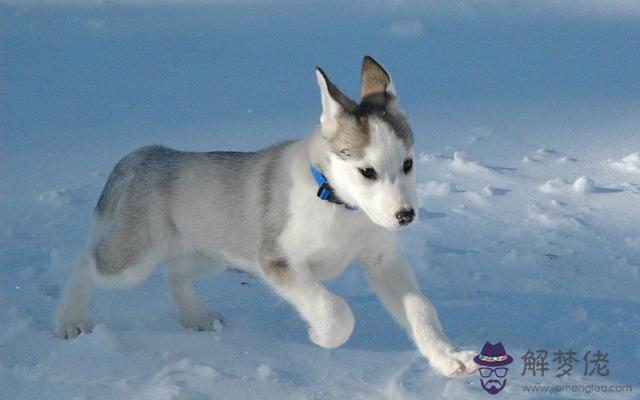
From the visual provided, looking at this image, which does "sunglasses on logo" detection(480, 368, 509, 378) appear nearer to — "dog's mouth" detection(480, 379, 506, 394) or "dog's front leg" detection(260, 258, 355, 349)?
"dog's mouth" detection(480, 379, 506, 394)

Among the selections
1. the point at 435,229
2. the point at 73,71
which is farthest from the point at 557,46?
the point at 73,71

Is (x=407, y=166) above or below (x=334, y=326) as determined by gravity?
above

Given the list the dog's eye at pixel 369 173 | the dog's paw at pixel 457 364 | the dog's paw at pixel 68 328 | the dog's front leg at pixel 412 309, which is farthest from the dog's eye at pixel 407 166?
the dog's paw at pixel 68 328

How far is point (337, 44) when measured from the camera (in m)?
8.32

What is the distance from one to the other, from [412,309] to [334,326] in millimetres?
343

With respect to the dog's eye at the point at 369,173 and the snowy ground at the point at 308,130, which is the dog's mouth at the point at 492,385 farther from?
the dog's eye at the point at 369,173

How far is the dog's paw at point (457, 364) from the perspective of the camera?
11.0 ft

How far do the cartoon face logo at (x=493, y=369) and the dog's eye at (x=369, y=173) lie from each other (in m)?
0.84

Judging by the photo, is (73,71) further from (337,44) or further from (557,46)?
(557,46)

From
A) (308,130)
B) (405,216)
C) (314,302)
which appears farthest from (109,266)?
(308,130)

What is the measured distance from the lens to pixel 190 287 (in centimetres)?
450

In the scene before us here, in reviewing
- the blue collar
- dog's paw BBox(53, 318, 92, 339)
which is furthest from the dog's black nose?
dog's paw BBox(53, 318, 92, 339)

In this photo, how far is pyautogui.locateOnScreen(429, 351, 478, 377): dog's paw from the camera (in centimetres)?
335

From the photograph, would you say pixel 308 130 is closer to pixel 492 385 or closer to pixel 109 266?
pixel 109 266
